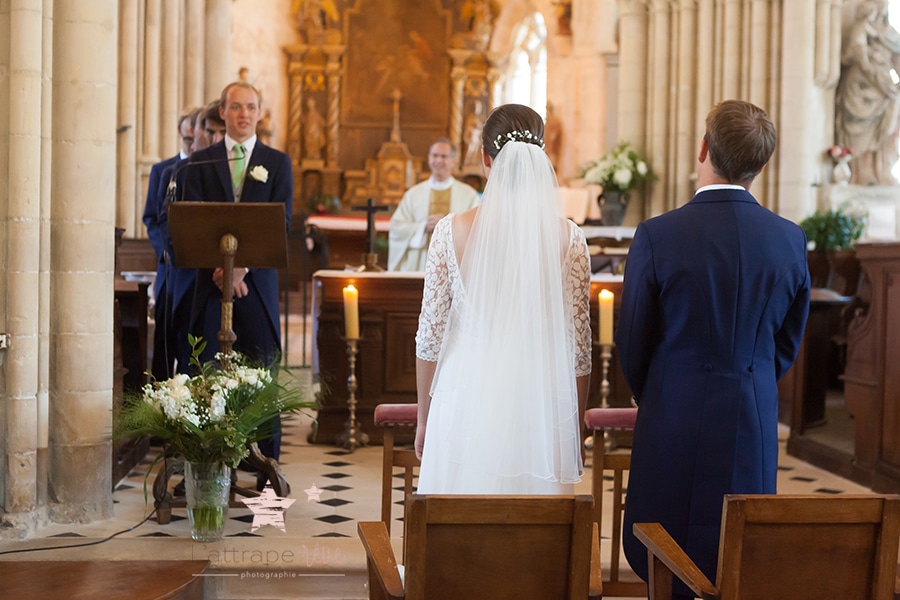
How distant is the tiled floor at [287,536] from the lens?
4555 millimetres

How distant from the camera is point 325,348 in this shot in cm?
750

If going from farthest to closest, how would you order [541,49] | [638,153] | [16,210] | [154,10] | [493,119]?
1. [541,49]
2. [638,153]
3. [154,10]
4. [16,210]
5. [493,119]

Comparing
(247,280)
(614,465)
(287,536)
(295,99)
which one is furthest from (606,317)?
(295,99)

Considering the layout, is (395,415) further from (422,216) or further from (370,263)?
(422,216)

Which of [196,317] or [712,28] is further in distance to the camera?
[712,28]

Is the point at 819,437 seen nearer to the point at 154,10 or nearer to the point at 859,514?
the point at 859,514

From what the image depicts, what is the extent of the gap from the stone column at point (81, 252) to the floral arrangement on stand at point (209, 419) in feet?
1.04

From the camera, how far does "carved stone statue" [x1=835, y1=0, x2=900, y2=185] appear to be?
36.5 feet

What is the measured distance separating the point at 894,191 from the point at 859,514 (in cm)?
968

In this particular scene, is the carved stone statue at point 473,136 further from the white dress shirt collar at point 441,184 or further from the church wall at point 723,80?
the white dress shirt collar at point 441,184

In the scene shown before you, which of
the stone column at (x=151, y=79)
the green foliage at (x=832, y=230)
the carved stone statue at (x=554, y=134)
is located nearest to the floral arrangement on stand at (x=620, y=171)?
the green foliage at (x=832, y=230)

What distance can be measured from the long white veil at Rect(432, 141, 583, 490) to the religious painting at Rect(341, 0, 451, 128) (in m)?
18.0

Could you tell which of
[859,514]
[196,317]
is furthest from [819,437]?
[859,514]

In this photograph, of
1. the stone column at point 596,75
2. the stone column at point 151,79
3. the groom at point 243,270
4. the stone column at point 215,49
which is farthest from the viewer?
the stone column at point 596,75
